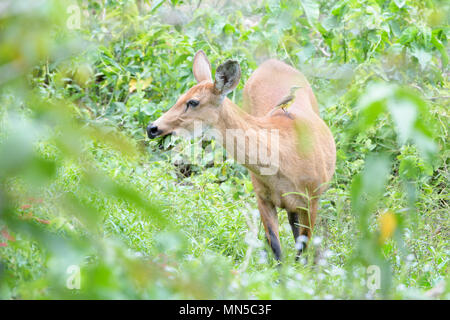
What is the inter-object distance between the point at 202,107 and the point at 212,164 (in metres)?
2.23

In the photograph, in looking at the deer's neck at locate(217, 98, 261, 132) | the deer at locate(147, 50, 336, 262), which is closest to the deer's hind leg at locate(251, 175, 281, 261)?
the deer at locate(147, 50, 336, 262)

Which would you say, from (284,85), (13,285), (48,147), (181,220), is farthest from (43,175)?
(284,85)

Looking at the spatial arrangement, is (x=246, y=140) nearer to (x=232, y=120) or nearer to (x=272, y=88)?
(x=232, y=120)

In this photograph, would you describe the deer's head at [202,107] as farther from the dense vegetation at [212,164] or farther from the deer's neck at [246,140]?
the dense vegetation at [212,164]

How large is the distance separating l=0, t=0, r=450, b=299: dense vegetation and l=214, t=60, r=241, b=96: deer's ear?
0.58 metres

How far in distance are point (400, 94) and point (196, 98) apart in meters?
3.45

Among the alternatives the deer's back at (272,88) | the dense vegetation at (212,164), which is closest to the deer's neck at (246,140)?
the dense vegetation at (212,164)

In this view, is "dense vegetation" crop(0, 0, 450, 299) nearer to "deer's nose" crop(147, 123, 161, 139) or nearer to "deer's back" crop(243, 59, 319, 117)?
"deer's back" crop(243, 59, 319, 117)

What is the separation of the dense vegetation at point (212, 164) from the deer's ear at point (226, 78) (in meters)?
0.58

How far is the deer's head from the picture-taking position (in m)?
4.37

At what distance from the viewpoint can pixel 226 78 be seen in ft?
14.5

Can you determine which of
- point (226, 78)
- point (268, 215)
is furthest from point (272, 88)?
point (268, 215)

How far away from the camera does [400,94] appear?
1.01 m
